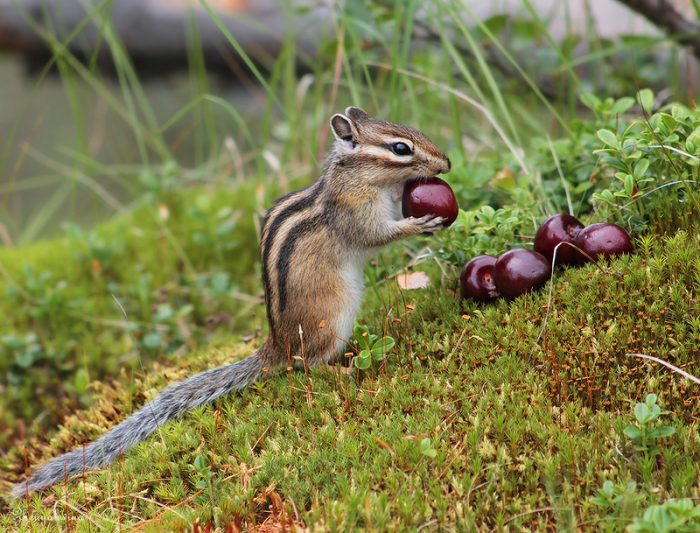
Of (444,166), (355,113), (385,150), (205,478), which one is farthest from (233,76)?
(205,478)

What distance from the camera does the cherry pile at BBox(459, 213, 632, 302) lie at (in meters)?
3.71

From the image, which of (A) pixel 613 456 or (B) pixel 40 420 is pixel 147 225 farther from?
(A) pixel 613 456

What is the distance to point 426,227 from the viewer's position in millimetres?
3980

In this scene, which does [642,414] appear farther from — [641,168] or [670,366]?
[641,168]

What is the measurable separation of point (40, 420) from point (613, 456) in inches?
146

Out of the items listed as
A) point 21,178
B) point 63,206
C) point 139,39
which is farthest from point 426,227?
point 139,39

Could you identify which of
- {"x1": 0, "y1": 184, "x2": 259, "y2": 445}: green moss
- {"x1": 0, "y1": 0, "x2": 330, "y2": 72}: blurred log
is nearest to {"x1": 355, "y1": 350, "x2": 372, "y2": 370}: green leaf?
{"x1": 0, "y1": 184, "x2": 259, "y2": 445}: green moss

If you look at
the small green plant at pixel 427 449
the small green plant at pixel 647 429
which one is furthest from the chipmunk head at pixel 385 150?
the small green plant at pixel 647 429

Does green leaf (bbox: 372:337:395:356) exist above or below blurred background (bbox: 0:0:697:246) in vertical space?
below

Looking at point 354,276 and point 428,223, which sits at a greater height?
point 428,223

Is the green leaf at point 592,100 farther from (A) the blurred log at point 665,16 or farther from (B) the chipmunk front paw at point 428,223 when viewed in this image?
(A) the blurred log at point 665,16

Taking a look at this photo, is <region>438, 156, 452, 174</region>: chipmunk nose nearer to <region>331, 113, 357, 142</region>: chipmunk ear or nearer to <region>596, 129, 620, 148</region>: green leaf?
<region>331, 113, 357, 142</region>: chipmunk ear

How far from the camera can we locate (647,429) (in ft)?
9.74

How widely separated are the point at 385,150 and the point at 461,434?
163 centimetres
